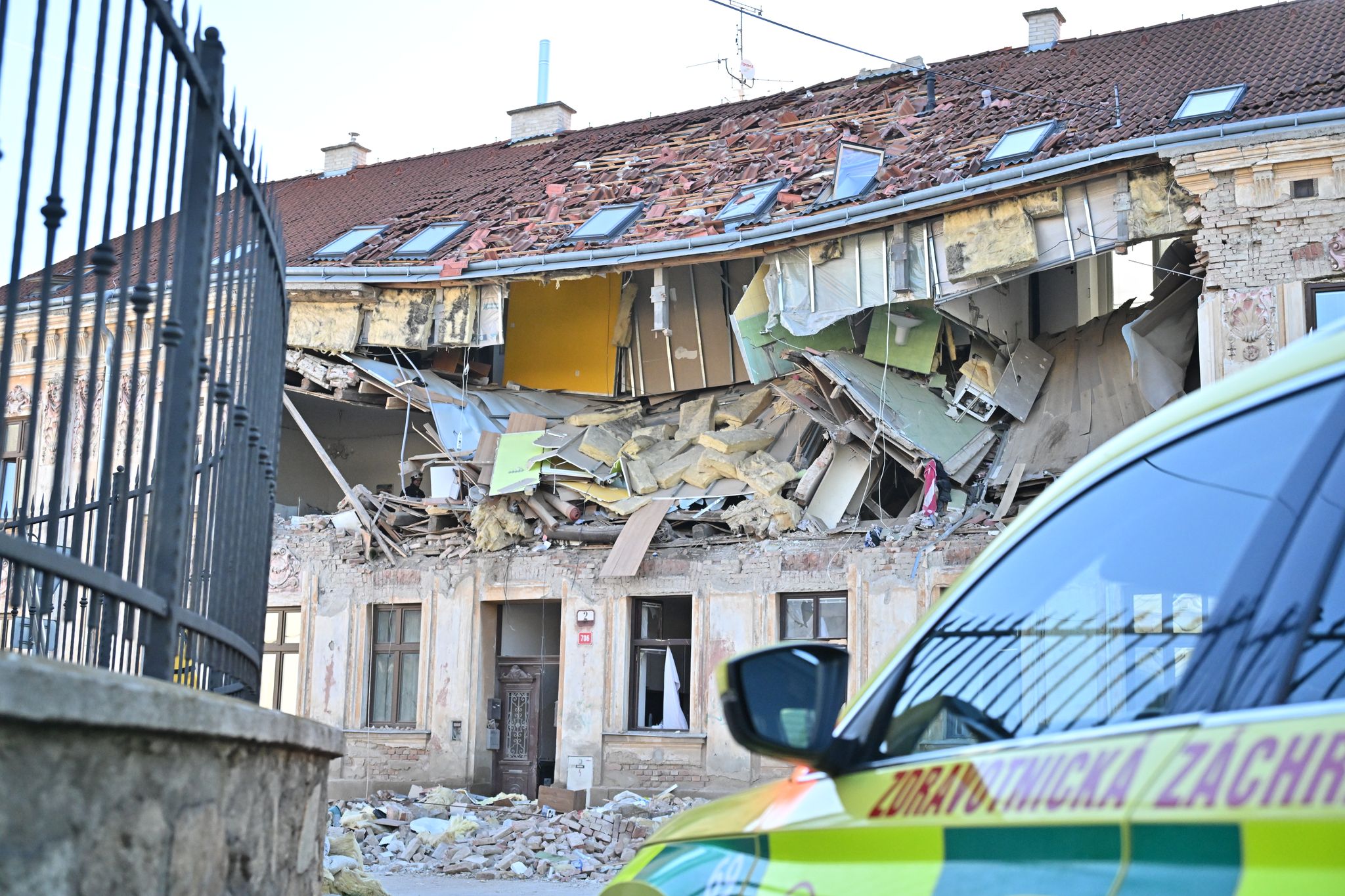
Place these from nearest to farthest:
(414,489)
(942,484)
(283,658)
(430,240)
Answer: (942,484), (430,240), (414,489), (283,658)

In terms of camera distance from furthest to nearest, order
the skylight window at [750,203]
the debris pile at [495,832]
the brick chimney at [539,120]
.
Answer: the brick chimney at [539,120]
the skylight window at [750,203]
the debris pile at [495,832]

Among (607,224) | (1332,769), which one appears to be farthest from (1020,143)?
(1332,769)

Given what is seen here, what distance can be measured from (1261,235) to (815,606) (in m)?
7.86

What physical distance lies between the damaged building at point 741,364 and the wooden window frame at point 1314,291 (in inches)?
2.1

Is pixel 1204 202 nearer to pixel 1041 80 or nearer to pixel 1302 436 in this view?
pixel 1041 80

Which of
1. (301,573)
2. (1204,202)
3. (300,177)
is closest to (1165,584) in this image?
(1204,202)

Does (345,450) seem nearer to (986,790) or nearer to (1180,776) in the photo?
(986,790)

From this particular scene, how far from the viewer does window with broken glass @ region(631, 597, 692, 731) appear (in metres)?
20.7

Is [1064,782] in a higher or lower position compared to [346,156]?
lower

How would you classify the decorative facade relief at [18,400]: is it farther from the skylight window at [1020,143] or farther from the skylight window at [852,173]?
the skylight window at [1020,143]

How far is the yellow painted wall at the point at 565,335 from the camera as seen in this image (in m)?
23.7

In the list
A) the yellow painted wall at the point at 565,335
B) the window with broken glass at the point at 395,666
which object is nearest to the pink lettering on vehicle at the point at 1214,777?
the window with broken glass at the point at 395,666

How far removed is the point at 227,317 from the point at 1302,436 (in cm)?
354

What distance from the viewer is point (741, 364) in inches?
889
